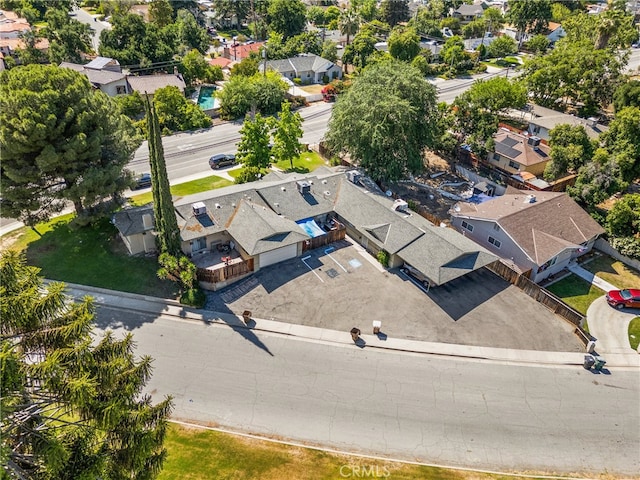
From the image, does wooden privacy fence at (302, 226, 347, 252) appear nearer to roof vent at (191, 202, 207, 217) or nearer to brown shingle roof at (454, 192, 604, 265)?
roof vent at (191, 202, 207, 217)

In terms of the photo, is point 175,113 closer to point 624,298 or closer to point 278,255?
point 278,255

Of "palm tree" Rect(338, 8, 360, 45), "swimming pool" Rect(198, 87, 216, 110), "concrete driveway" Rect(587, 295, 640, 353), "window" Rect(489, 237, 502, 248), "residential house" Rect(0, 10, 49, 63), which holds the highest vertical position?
"palm tree" Rect(338, 8, 360, 45)

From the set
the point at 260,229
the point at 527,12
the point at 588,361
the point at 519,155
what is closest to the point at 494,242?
the point at 588,361

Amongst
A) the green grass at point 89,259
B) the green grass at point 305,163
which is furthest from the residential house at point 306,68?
the green grass at point 89,259

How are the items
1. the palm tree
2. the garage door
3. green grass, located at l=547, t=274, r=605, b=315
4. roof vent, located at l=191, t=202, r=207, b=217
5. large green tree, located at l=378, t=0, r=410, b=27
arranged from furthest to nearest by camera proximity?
large green tree, located at l=378, t=0, r=410, b=27, the palm tree, roof vent, located at l=191, t=202, r=207, b=217, the garage door, green grass, located at l=547, t=274, r=605, b=315

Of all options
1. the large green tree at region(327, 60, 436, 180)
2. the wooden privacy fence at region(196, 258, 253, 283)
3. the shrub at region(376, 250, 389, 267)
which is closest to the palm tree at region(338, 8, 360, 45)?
the large green tree at region(327, 60, 436, 180)

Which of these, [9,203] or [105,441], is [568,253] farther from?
[9,203]

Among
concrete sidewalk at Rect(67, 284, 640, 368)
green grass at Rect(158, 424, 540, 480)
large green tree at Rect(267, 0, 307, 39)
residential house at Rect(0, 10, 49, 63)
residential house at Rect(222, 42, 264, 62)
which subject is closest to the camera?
green grass at Rect(158, 424, 540, 480)
